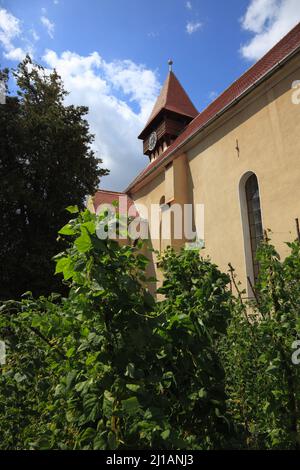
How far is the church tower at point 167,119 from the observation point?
68.6ft

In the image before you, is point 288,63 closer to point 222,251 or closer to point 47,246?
point 222,251

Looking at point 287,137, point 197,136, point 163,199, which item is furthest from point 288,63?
point 163,199

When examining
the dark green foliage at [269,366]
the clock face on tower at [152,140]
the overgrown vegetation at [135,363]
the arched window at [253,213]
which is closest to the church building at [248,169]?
the arched window at [253,213]

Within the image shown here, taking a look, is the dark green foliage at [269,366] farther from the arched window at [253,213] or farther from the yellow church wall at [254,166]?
the arched window at [253,213]

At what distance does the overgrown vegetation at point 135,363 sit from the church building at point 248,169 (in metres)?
4.86

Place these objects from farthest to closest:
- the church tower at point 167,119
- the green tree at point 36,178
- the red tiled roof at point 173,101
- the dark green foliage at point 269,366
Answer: the red tiled roof at point 173,101
the church tower at point 167,119
the green tree at point 36,178
the dark green foliage at point 269,366

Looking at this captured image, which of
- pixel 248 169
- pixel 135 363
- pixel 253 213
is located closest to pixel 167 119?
pixel 248 169

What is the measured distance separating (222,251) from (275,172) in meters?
2.84

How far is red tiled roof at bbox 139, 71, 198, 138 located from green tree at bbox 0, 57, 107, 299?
689 centimetres

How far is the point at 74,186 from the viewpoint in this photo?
51.4 ft

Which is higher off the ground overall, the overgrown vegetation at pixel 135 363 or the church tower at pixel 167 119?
the church tower at pixel 167 119

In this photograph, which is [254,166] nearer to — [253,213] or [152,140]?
[253,213]

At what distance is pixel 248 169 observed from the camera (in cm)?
970

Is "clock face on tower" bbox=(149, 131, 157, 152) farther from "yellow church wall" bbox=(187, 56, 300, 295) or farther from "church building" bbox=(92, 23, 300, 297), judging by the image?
"yellow church wall" bbox=(187, 56, 300, 295)
